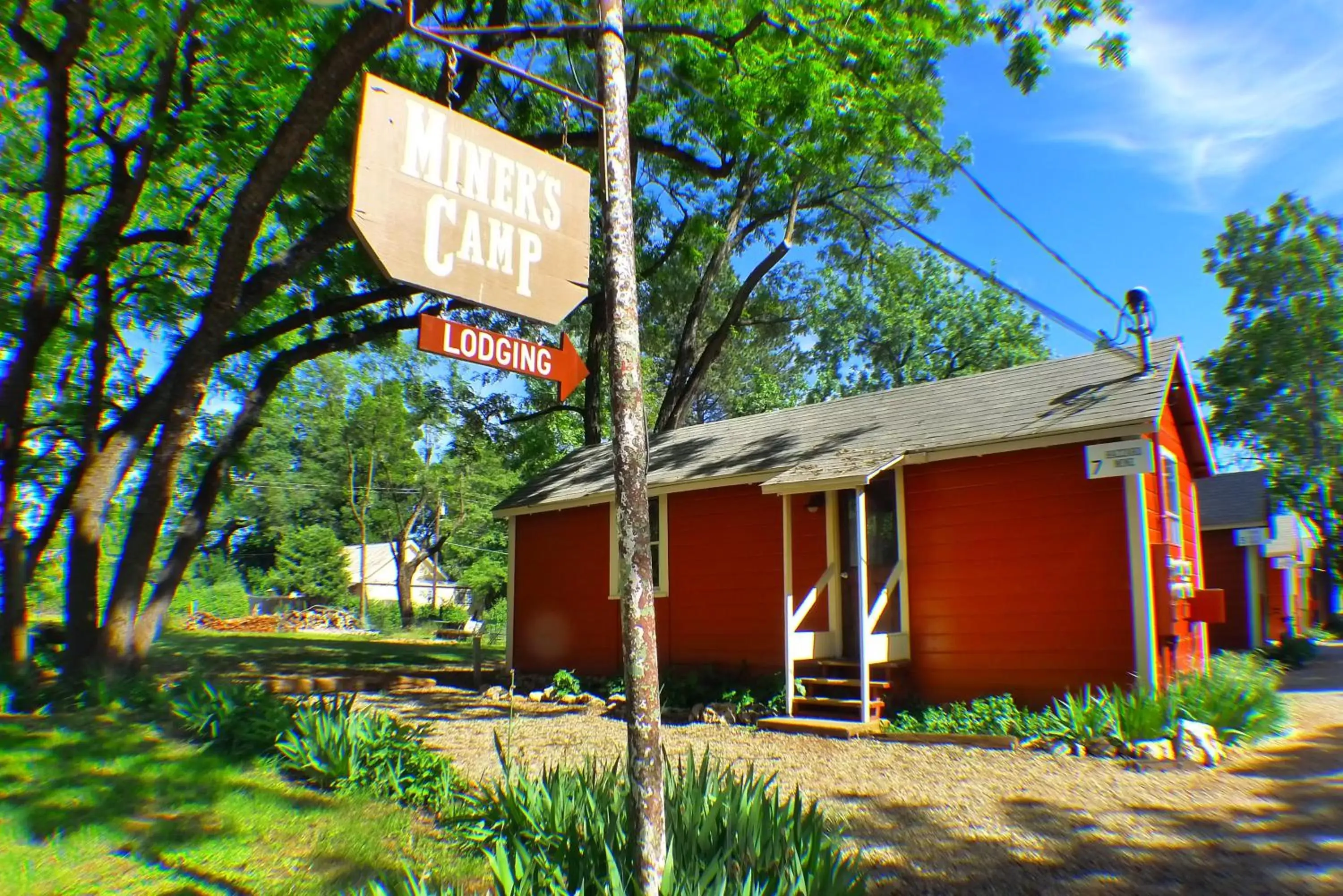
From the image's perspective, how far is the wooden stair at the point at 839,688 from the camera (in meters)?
10.3

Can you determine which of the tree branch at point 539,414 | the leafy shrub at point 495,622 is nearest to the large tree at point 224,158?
the tree branch at point 539,414

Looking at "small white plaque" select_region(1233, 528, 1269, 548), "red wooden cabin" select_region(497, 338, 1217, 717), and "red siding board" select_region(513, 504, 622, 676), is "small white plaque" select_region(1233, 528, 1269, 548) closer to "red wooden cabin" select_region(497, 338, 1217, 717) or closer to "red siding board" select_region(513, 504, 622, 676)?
"red wooden cabin" select_region(497, 338, 1217, 717)

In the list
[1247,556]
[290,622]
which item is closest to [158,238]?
[1247,556]

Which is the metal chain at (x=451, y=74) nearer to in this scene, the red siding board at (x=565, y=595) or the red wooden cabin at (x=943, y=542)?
the red wooden cabin at (x=943, y=542)

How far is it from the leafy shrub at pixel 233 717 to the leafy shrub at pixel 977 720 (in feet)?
20.8

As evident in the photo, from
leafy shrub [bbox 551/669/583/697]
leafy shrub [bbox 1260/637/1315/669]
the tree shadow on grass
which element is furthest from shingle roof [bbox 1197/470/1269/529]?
the tree shadow on grass

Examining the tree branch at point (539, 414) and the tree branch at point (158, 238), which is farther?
the tree branch at point (539, 414)

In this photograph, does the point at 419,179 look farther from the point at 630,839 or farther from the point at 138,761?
the point at 138,761

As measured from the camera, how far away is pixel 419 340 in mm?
3799

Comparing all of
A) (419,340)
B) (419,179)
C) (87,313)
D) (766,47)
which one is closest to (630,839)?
(419,340)

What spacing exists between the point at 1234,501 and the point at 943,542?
1736 centimetres

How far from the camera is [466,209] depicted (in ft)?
13.4

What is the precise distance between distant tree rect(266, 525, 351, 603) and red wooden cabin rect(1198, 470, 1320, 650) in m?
40.6

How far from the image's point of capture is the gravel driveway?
506 cm
